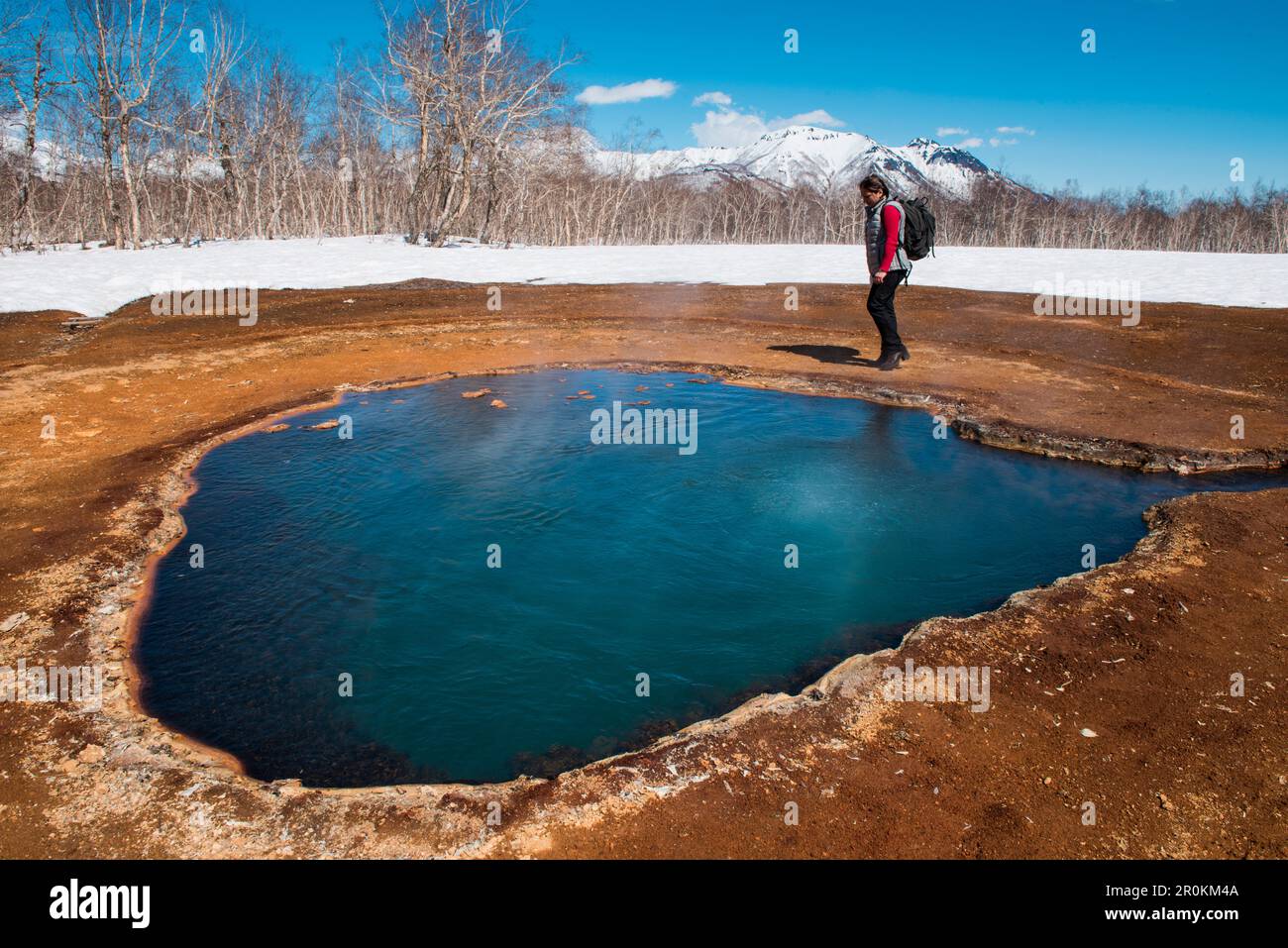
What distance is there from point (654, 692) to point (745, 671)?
56 centimetres

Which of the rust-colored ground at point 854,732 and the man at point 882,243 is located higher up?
the man at point 882,243

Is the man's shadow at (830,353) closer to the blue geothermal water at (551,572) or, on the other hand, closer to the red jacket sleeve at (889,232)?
the red jacket sleeve at (889,232)

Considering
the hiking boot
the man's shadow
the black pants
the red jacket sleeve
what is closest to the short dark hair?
the red jacket sleeve

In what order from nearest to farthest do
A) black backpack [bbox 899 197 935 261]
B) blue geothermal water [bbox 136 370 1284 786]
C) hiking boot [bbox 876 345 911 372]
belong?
blue geothermal water [bbox 136 370 1284 786] < black backpack [bbox 899 197 935 261] < hiking boot [bbox 876 345 911 372]

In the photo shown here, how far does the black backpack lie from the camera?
9336 mm

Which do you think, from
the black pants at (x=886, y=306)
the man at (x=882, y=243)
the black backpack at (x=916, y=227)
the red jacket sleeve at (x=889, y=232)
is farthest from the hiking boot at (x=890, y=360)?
the black backpack at (x=916, y=227)

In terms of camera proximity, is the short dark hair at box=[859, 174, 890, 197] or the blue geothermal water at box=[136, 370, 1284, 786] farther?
the short dark hair at box=[859, 174, 890, 197]

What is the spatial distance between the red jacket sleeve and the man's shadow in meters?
1.99

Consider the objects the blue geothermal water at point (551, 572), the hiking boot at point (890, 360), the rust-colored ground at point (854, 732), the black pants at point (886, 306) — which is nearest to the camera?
the rust-colored ground at point (854, 732)

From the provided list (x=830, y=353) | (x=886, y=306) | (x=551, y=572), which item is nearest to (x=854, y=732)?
(x=551, y=572)

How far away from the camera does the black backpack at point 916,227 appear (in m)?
9.34

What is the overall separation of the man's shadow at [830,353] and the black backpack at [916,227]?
7.05ft

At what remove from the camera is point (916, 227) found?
9.41 m

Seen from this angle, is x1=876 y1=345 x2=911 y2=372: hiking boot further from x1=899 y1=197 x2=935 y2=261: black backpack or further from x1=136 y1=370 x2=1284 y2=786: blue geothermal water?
x1=136 y1=370 x2=1284 y2=786: blue geothermal water
